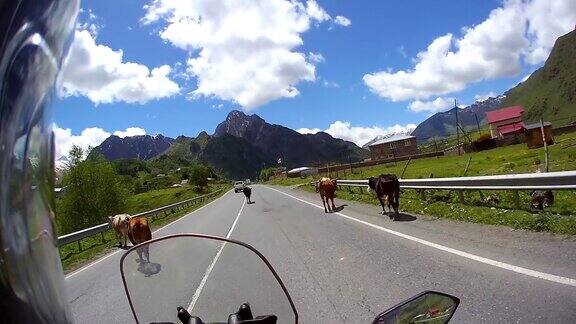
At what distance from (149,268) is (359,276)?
5473mm

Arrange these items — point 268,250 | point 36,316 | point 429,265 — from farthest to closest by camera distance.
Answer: point 268,250, point 429,265, point 36,316

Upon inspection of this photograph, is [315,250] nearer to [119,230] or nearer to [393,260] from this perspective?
[393,260]

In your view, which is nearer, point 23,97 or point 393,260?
point 23,97

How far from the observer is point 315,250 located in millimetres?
11133

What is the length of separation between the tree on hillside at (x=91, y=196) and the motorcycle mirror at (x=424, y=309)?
42.8 meters

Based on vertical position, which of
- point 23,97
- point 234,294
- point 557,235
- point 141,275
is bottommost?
point 557,235

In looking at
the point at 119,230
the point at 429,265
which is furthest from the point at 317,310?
the point at 119,230

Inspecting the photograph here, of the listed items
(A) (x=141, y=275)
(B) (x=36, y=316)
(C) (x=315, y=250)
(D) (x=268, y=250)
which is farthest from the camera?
(D) (x=268, y=250)

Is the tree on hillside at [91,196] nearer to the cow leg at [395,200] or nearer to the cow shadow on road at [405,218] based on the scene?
the cow leg at [395,200]

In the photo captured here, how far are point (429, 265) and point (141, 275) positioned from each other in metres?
5.80

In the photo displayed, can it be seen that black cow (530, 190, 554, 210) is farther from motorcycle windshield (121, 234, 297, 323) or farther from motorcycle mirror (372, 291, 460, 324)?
motorcycle windshield (121, 234, 297, 323)

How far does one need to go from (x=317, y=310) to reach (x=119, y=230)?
1358 centimetres

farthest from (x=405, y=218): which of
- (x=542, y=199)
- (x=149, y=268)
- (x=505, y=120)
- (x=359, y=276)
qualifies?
(x=505, y=120)

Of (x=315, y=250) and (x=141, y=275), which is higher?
(x=141, y=275)
